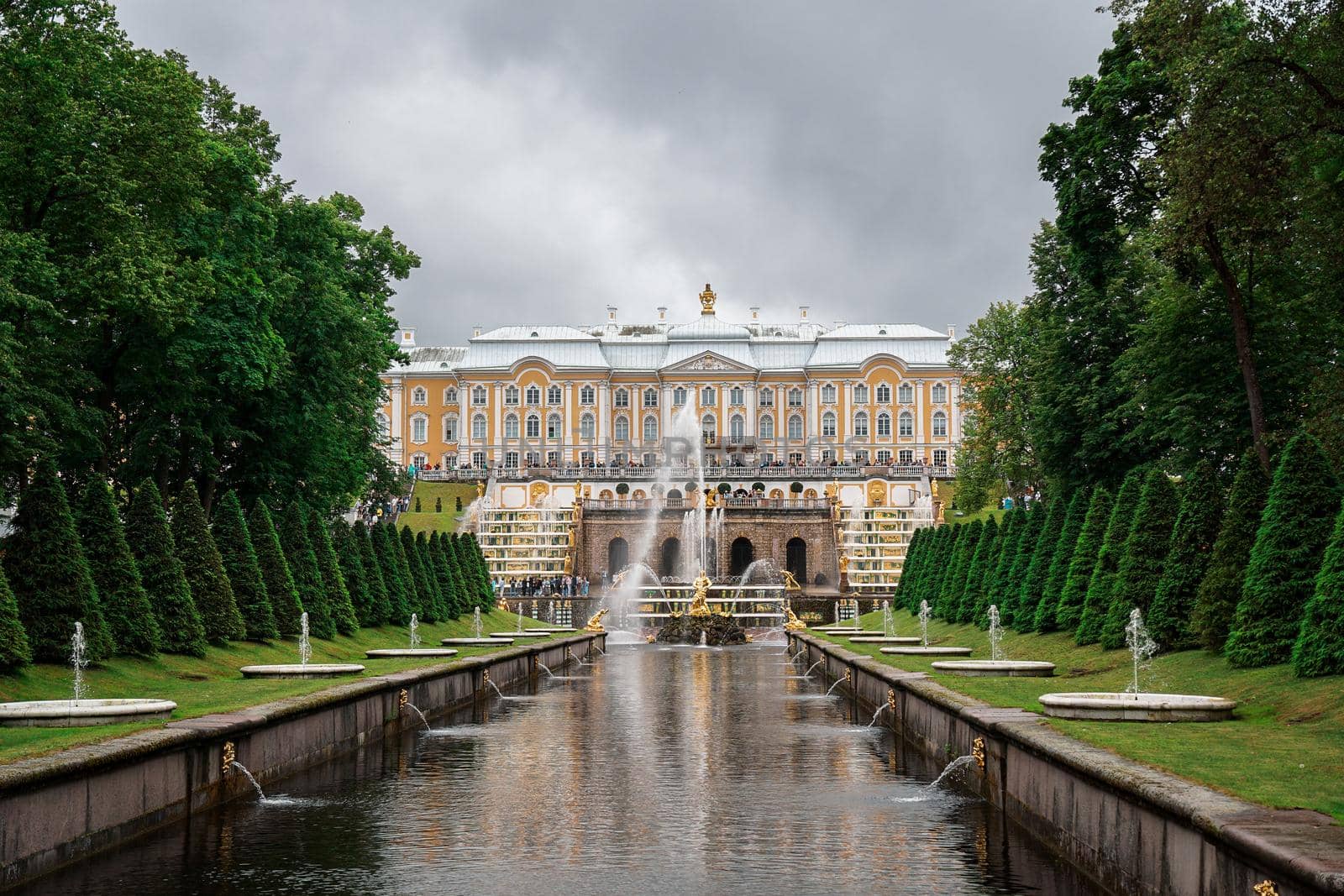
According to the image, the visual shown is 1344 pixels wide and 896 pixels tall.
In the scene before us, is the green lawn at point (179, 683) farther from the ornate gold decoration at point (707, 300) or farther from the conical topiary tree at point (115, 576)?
the ornate gold decoration at point (707, 300)

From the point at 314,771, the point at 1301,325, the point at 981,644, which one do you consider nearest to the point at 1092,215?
the point at 1301,325

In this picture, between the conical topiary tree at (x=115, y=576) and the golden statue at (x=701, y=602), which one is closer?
the conical topiary tree at (x=115, y=576)

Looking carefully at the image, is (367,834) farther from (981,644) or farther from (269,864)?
(981,644)

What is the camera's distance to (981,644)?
24.2 m

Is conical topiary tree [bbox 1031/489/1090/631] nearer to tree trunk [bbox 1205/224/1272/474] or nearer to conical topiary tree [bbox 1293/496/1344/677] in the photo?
tree trunk [bbox 1205/224/1272/474]

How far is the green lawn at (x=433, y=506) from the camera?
7112 cm

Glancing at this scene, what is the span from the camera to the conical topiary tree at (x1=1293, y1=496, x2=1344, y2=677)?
11711 mm

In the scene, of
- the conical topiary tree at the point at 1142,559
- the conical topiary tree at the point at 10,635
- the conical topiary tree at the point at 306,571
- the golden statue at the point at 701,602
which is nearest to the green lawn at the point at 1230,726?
the conical topiary tree at the point at 1142,559

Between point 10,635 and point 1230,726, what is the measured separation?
1096 centimetres

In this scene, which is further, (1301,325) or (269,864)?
(1301,325)

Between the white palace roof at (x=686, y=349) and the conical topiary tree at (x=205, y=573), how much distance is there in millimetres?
80875

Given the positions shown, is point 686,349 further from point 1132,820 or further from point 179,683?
point 1132,820

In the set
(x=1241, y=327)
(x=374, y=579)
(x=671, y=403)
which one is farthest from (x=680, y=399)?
(x=1241, y=327)

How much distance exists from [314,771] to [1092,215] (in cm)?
Answer: 2023
